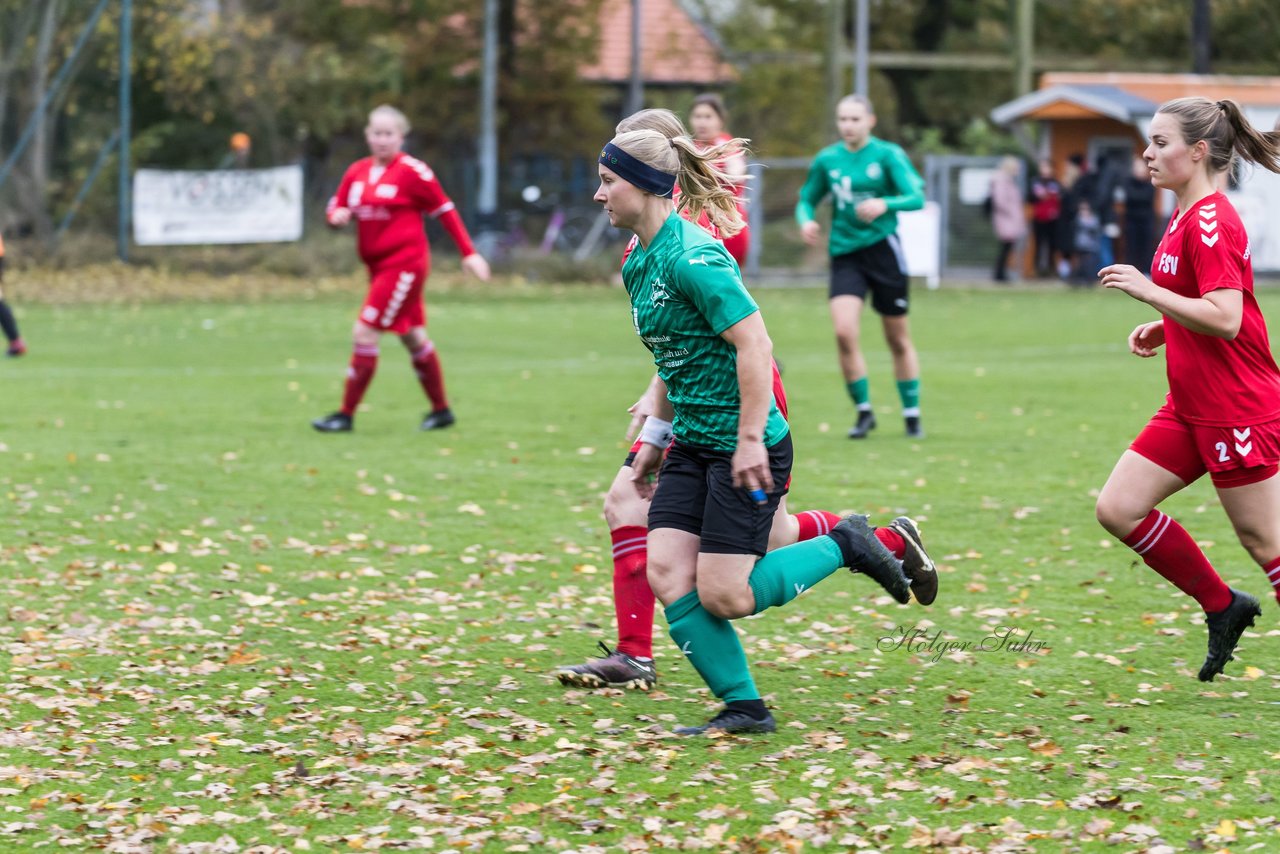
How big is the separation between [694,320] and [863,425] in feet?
23.4

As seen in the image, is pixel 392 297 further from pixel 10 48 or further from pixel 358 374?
pixel 10 48

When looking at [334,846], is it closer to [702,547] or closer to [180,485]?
[702,547]

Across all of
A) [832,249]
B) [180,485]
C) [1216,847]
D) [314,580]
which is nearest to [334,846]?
[1216,847]

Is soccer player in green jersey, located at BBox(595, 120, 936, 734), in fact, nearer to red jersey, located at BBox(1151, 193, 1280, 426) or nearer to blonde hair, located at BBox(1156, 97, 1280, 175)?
red jersey, located at BBox(1151, 193, 1280, 426)

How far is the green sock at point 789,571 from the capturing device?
536cm

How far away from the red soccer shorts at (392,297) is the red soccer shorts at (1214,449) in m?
7.11

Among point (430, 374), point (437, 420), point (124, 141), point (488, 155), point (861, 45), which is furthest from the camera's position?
point (861, 45)

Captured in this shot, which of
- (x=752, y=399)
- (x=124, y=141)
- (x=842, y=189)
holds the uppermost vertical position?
(x=124, y=141)

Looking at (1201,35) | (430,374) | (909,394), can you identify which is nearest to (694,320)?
(909,394)

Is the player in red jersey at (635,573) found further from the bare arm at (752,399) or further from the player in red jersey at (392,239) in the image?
the player in red jersey at (392,239)

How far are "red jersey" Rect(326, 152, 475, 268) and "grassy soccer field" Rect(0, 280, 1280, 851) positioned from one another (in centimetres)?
124

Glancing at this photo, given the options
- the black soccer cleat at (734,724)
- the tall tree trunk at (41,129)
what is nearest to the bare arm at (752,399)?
the black soccer cleat at (734,724)

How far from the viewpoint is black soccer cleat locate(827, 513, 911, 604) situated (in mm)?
5656

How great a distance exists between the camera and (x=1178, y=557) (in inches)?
230
